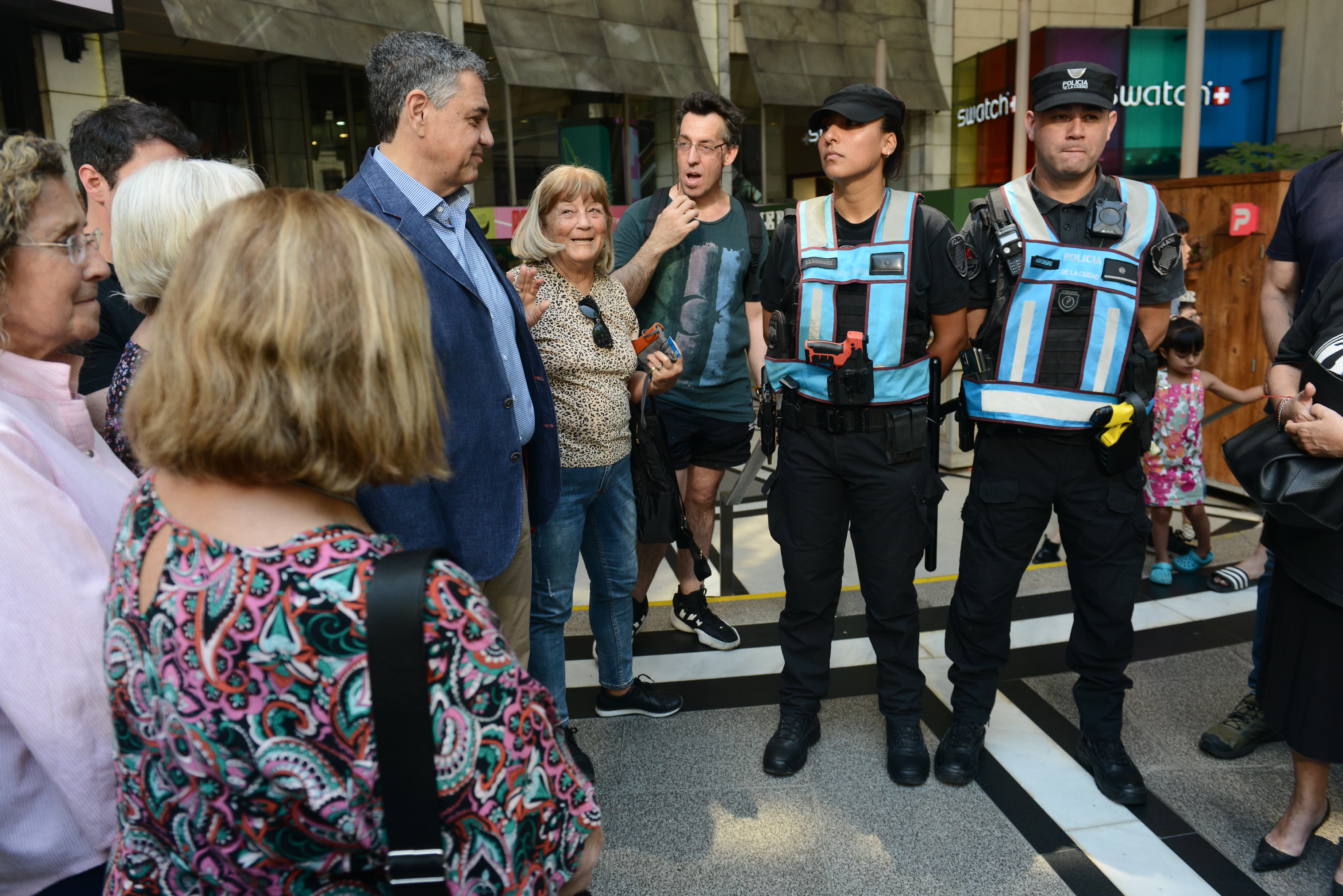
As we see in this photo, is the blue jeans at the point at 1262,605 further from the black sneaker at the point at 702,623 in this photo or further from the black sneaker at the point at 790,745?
the black sneaker at the point at 702,623

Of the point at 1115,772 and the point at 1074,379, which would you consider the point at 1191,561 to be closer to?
the point at 1115,772

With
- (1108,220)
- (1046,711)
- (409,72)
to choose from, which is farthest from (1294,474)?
(409,72)

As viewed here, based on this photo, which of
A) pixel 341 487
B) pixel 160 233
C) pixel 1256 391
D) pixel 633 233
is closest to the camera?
pixel 341 487

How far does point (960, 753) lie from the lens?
2.81 metres

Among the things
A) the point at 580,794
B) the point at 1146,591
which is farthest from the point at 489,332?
the point at 1146,591

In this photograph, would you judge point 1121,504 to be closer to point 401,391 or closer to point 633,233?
point 633,233

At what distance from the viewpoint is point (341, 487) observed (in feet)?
3.23

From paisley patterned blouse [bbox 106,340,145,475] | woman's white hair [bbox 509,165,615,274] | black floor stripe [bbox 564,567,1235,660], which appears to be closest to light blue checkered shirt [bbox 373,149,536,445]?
woman's white hair [bbox 509,165,615,274]

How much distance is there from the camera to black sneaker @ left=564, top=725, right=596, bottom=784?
2840mm

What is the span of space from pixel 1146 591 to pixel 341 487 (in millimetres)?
4220

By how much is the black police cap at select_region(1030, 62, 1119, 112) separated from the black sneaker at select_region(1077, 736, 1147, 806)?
6.33 feet

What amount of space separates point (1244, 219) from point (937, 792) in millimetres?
4755

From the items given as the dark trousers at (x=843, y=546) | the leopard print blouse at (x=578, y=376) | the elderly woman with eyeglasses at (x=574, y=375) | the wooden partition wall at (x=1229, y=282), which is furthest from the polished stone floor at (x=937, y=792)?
the wooden partition wall at (x=1229, y=282)

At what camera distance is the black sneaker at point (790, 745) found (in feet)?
9.36
